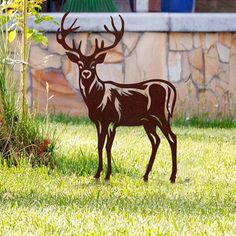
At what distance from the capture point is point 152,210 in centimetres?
487

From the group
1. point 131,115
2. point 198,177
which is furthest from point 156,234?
point 198,177

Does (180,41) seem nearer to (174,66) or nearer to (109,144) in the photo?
(174,66)

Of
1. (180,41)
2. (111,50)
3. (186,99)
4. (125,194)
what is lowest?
(186,99)

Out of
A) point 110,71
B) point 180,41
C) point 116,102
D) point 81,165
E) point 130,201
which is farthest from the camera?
point 110,71

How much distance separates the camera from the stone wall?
9.66 m

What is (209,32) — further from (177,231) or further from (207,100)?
(177,231)

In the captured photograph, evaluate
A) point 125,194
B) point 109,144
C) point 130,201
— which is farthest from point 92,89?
point 130,201

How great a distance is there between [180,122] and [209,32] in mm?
1010

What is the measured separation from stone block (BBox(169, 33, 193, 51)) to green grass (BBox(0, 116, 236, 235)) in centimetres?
205

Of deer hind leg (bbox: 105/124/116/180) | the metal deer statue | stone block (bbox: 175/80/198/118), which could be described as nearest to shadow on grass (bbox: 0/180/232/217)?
deer hind leg (bbox: 105/124/116/180)

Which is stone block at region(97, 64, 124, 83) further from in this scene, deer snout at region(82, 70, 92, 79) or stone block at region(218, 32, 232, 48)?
deer snout at region(82, 70, 92, 79)

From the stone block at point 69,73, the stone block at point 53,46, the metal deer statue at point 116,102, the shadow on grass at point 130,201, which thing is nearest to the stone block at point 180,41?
the stone block at point 69,73

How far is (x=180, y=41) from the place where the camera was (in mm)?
9641

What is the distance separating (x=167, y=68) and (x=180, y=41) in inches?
12.1
